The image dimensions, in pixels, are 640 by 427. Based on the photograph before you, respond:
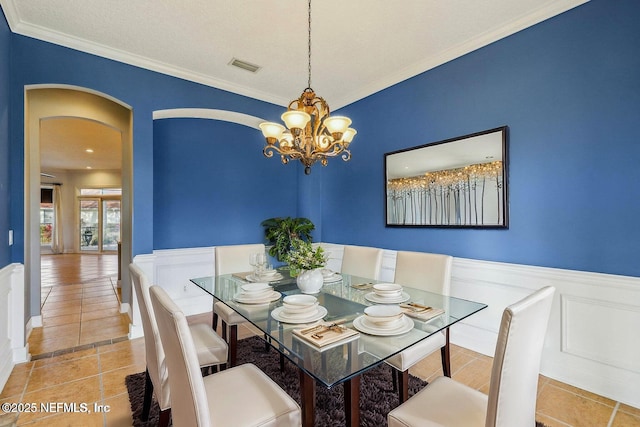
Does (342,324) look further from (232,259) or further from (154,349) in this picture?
(232,259)

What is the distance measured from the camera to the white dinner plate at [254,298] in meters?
1.85

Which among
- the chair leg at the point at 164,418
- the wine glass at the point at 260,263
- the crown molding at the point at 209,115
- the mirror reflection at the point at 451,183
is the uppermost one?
the crown molding at the point at 209,115

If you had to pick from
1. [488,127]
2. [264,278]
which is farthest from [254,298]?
[488,127]

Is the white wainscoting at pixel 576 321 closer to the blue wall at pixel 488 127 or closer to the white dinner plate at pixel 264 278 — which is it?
the blue wall at pixel 488 127

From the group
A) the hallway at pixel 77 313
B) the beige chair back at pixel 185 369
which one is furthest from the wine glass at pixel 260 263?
the hallway at pixel 77 313

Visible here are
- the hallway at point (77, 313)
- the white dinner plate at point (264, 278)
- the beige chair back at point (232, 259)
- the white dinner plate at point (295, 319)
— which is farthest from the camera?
the hallway at point (77, 313)

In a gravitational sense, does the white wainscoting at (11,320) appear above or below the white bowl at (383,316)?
below

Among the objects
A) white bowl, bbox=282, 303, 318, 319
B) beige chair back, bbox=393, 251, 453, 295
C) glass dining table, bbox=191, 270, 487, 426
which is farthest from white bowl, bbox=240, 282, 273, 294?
beige chair back, bbox=393, 251, 453, 295

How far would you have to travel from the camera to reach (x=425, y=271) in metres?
2.34

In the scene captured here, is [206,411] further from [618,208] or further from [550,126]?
[550,126]

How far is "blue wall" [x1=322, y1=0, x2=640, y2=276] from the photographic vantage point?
2.03m

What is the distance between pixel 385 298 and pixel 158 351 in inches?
52.1

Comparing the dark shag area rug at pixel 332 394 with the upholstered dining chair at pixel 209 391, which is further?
the dark shag area rug at pixel 332 394

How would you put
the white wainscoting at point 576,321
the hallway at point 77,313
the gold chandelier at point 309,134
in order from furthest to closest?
the hallway at point 77,313, the gold chandelier at point 309,134, the white wainscoting at point 576,321
